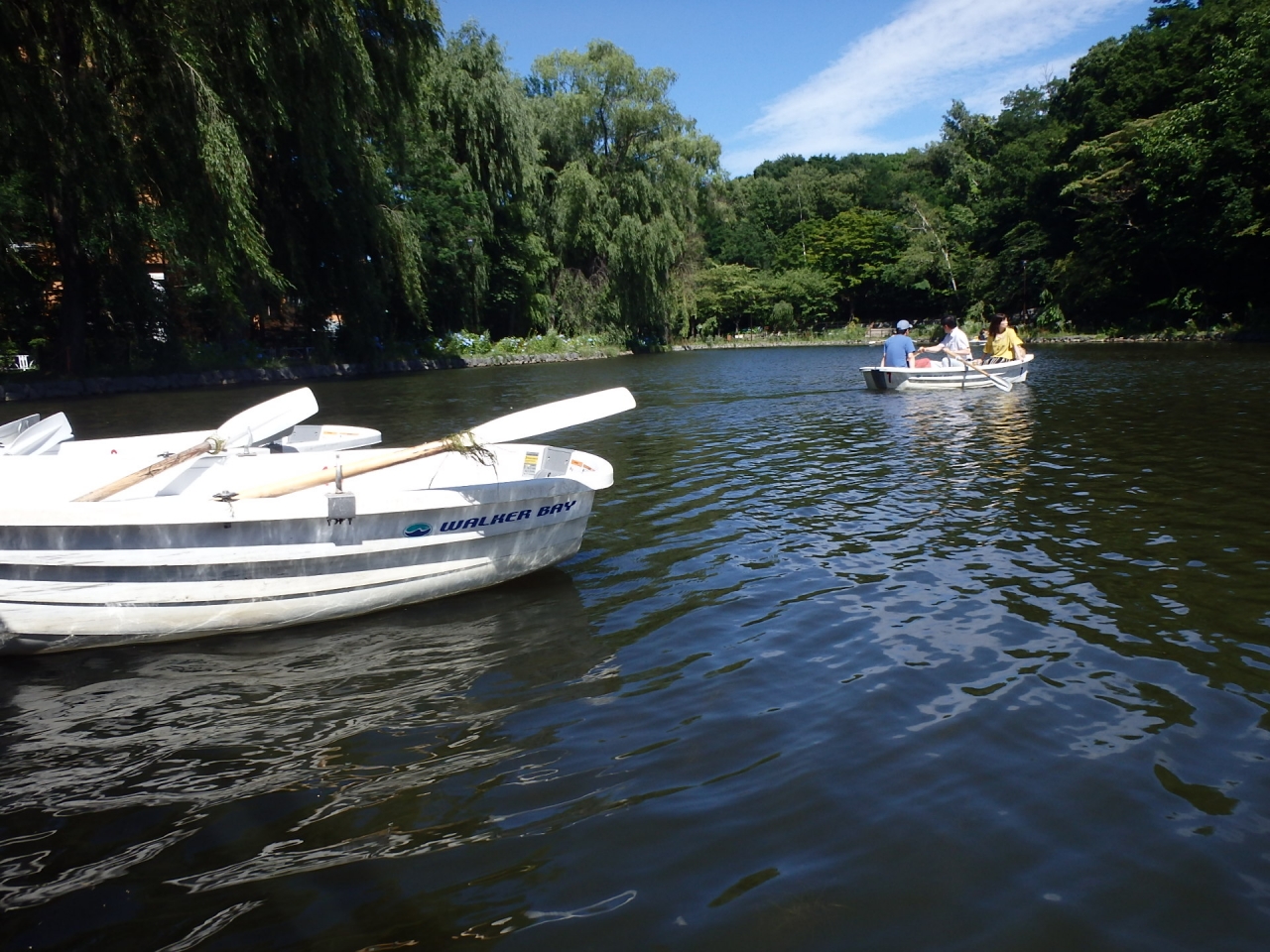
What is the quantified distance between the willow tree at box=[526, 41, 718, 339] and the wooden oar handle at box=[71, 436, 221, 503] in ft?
127

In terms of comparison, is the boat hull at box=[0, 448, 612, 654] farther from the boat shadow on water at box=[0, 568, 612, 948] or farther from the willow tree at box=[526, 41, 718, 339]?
the willow tree at box=[526, 41, 718, 339]

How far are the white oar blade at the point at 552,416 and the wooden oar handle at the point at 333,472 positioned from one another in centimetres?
27

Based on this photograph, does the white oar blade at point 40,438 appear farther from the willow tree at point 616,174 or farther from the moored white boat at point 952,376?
the willow tree at point 616,174

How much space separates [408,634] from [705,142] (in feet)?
154

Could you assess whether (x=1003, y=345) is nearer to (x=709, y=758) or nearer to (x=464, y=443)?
(x=464, y=443)

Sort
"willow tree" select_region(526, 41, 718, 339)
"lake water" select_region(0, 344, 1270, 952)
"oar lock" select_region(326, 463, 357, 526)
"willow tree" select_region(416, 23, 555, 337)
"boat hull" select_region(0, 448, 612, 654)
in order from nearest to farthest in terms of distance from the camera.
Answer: "lake water" select_region(0, 344, 1270, 952) → "boat hull" select_region(0, 448, 612, 654) → "oar lock" select_region(326, 463, 357, 526) → "willow tree" select_region(416, 23, 555, 337) → "willow tree" select_region(526, 41, 718, 339)

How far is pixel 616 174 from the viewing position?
150ft

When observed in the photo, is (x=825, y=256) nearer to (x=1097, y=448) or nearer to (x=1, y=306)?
(x=1, y=306)

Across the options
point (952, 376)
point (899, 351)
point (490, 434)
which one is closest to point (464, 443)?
point (490, 434)

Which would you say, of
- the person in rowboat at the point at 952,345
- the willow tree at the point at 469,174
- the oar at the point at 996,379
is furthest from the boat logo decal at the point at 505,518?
the willow tree at the point at 469,174

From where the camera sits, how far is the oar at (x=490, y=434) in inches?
228

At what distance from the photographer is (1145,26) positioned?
49.4 metres

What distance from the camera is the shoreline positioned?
77.5 ft

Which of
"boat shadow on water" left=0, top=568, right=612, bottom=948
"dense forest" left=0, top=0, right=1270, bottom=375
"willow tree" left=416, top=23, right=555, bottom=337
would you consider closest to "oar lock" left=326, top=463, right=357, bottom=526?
"boat shadow on water" left=0, top=568, right=612, bottom=948
